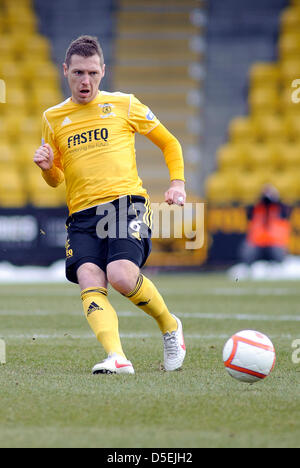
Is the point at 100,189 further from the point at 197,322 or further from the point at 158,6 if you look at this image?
the point at 158,6

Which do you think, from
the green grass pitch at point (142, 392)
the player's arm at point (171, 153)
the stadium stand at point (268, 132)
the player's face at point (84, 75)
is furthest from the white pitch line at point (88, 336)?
the stadium stand at point (268, 132)

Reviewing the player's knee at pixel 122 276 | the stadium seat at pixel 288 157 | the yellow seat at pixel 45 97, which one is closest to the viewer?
the player's knee at pixel 122 276

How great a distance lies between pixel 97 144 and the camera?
4.77 metres

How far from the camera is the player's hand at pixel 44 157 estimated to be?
4676 millimetres

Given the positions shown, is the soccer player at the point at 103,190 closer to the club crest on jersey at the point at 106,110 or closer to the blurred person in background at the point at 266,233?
the club crest on jersey at the point at 106,110

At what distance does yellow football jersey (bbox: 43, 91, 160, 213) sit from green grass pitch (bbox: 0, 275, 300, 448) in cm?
99

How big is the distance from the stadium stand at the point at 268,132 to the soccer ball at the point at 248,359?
11.8m

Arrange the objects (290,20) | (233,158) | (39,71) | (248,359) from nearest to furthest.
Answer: (248,359), (233,158), (290,20), (39,71)

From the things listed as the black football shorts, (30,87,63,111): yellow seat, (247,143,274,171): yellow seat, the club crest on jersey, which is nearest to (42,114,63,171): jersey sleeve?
the club crest on jersey

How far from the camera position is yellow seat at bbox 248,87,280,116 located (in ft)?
57.2

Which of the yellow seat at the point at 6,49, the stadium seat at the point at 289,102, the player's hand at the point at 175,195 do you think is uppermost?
the yellow seat at the point at 6,49

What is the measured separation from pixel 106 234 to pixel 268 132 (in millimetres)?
13084

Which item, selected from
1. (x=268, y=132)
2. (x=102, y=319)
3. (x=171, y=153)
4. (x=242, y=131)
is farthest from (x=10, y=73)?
(x=102, y=319)

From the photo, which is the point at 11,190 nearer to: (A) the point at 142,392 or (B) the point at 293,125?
(B) the point at 293,125
